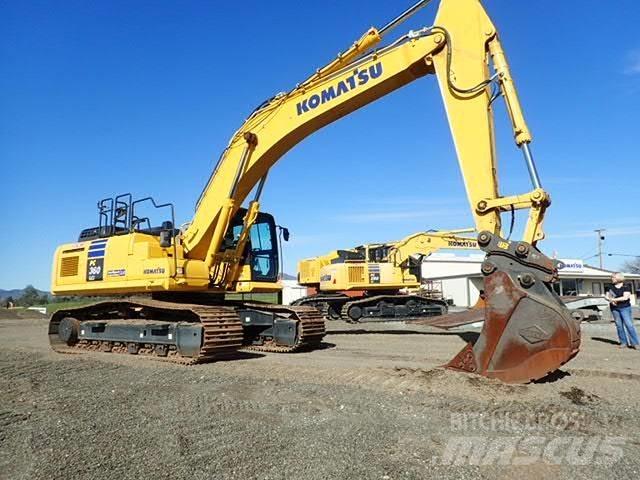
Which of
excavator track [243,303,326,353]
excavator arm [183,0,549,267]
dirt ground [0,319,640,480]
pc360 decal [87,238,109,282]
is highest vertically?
excavator arm [183,0,549,267]

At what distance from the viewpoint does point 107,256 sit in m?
10.6

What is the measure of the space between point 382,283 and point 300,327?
10865 millimetres

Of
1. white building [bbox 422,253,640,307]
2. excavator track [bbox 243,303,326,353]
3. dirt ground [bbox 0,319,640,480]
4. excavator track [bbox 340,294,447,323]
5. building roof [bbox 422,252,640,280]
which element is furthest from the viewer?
building roof [bbox 422,252,640,280]

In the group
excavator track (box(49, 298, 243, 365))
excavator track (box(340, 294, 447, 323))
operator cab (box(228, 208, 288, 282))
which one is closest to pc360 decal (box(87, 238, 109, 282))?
excavator track (box(49, 298, 243, 365))

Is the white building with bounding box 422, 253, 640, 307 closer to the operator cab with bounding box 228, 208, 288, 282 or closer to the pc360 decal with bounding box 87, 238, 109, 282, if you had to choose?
the operator cab with bounding box 228, 208, 288, 282

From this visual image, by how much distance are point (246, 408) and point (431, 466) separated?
2.40 m

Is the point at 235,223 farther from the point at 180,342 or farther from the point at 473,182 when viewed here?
the point at 473,182

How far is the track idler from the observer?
5855 millimetres

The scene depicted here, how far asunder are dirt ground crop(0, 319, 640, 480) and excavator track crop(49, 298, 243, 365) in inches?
23.8

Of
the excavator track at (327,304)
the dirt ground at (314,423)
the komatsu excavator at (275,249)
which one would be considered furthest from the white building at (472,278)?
the dirt ground at (314,423)

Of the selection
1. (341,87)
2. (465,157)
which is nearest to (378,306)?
(341,87)

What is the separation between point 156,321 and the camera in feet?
33.0

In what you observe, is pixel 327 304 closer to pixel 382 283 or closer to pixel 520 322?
pixel 382 283

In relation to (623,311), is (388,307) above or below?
above
